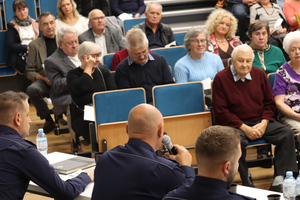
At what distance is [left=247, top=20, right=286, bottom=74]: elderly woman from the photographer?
186 inches

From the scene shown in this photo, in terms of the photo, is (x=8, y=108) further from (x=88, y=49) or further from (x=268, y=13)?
(x=268, y=13)

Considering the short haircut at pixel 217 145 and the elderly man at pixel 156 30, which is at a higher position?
the elderly man at pixel 156 30

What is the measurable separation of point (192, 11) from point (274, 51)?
302 centimetres

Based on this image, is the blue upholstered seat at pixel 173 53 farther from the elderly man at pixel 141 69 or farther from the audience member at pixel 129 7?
the audience member at pixel 129 7

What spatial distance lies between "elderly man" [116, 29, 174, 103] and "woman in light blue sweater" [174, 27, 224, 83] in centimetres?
16

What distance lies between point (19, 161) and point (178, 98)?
6.28 ft

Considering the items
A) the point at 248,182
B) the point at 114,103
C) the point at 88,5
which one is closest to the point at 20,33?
the point at 88,5

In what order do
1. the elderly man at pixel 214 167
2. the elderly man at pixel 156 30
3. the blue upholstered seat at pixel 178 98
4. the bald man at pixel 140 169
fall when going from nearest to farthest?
the elderly man at pixel 214 167
the bald man at pixel 140 169
the blue upholstered seat at pixel 178 98
the elderly man at pixel 156 30

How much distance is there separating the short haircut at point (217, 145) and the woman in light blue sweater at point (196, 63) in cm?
283

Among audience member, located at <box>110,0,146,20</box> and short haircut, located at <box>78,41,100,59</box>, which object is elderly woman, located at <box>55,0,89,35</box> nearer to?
audience member, located at <box>110,0,146,20</box>

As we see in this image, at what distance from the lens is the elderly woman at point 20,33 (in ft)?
20.2

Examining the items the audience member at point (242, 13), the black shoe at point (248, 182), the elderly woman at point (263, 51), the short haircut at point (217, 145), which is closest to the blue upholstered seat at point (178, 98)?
the black shoe at point (248, 182)

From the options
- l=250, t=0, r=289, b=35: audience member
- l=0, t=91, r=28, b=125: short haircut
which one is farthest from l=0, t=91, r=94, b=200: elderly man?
l=250, t=0, r=289, b=35: audience member

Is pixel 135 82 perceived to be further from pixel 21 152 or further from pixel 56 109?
pixel 21 152
